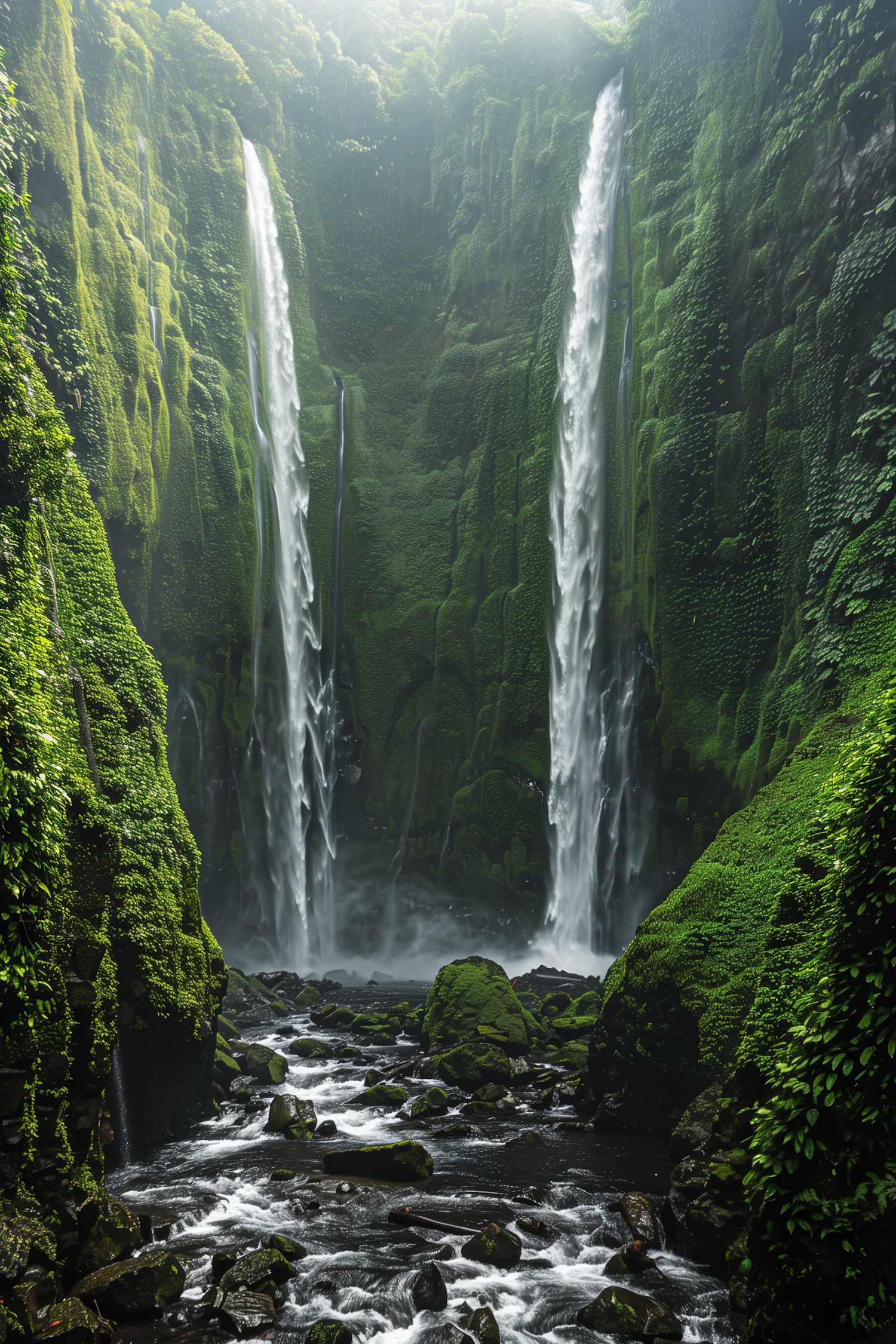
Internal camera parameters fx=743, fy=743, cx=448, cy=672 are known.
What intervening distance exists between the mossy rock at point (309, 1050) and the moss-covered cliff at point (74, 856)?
308cm

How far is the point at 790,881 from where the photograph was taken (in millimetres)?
6961

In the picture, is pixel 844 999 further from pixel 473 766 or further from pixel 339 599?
pixel 339 599

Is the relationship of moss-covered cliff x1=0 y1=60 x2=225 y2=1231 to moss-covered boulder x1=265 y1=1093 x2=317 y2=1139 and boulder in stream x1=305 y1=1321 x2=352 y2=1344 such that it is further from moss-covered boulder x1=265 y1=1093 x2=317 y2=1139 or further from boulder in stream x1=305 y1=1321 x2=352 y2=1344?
boulder in stream x1=305 y1=1321 x2=352 y2=1344

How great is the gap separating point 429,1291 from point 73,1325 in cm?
247

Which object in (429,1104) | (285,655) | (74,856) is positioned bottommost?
(429,1104)

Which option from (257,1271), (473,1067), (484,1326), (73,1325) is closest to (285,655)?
(473,1067)

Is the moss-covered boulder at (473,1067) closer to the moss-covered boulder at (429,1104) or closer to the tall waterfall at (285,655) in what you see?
the moss-covered boulder at (429,1104)

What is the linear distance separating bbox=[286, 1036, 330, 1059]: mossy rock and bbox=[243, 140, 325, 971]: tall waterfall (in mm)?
10568

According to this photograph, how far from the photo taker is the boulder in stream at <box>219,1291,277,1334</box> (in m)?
5.21

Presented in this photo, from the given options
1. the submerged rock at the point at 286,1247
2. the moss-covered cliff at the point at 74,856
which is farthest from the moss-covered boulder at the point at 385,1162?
the moss-covered cliff at the point at 74,856

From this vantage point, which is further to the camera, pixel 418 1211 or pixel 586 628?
pixel 586 628

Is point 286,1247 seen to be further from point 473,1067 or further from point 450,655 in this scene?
point 450,655

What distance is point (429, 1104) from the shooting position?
1015 centimetres

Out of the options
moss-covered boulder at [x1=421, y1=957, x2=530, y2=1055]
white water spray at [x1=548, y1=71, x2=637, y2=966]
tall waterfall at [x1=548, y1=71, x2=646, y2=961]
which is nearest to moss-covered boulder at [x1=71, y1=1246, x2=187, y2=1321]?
moss-covered boulder at [x1=421, y1=957, x2=530, y2=1055]
